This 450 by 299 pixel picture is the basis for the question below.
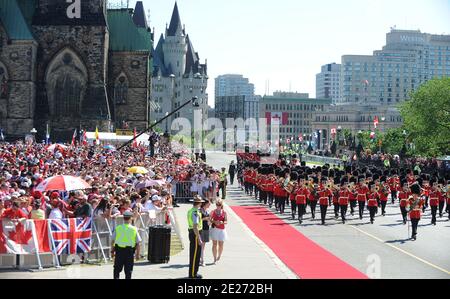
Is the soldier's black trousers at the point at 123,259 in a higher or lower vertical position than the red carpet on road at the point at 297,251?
higher

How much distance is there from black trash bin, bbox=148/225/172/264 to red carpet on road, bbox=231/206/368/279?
276 centimetres

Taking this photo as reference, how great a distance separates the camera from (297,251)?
69.4 ft

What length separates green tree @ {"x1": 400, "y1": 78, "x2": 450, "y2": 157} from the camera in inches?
3196

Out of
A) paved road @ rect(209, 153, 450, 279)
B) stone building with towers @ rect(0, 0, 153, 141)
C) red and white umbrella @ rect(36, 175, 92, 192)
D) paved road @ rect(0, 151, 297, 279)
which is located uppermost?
stone building with towers @ rect(0, 0, 153, 141)

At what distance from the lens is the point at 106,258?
61.4 feet

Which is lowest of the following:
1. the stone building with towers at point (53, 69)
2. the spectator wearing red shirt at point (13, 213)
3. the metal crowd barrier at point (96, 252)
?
the metal crowd barrier at point (96, 252)

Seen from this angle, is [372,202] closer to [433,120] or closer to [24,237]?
[24,237]

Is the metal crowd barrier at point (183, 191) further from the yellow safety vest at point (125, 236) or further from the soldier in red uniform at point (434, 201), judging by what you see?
the yellow safety vest at point (125, 236)

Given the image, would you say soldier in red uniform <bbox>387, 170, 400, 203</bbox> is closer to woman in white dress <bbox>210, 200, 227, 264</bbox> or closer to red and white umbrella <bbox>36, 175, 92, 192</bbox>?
red and white umbrella <bbox>36, 175, 92, 192</bbox>

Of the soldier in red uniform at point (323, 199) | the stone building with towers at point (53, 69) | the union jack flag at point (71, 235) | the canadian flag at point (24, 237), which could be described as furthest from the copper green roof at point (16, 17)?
the canadian flag at point (24, 237)

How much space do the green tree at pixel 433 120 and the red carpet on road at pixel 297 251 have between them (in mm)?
52774

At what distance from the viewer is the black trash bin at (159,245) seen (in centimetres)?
1841

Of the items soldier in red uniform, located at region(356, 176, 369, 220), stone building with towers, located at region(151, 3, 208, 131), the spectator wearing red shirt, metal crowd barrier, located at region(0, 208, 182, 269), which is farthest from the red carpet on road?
stone building with towers, located at region(151, 3, 208, 131)

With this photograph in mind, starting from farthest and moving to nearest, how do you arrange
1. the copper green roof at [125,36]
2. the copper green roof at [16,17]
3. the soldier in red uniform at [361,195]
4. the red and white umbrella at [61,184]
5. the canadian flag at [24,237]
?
1. the copper green roof at [125,36]
2. the copper green roof at [16,17]
3. the soldier in red uniform at [361,195]
4. the red and white umbrella at [61,184]
5. the canadian flag at [24,237]
